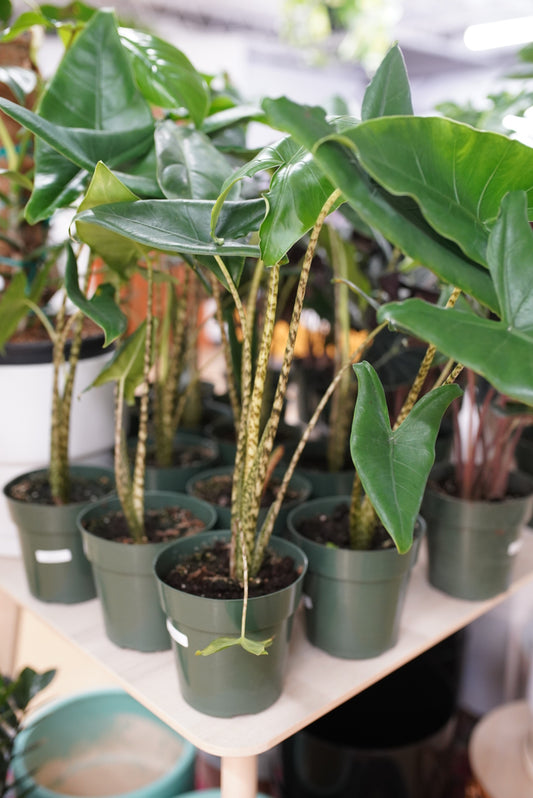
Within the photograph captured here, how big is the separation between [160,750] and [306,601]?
63 cm

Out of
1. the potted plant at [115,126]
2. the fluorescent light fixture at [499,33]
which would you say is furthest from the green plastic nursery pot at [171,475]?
the fluorescent light fixture at [499,33]

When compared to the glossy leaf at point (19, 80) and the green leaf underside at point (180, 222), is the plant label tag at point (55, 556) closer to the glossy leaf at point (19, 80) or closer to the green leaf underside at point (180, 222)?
the green leaf underside at point (180, 222)

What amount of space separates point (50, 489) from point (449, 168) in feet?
2.46

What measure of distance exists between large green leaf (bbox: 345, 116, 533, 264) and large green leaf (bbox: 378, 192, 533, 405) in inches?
1.0

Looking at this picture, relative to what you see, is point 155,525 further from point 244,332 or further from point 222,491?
point 244,332

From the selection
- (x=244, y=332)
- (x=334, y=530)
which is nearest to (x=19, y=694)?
(x=334, y=530)

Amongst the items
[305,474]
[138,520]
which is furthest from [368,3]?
[138,520]

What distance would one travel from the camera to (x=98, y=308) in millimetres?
689

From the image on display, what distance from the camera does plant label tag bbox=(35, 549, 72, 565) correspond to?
0.91m

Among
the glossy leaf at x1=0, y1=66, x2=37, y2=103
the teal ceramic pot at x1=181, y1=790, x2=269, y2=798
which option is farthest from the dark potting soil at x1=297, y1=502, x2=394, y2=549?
the glossy leaf at x1=0, y1=66, x2=37, y2=103

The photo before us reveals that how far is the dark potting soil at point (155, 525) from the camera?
87 centimetres

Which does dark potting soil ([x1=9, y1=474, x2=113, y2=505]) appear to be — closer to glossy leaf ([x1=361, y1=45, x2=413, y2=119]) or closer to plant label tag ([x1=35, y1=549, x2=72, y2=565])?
plant label tag ([x1=35, y1=549, x2=72, y2=565])

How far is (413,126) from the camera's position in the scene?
18.0 inches

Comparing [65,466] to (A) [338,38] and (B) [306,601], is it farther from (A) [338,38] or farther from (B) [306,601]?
(A) [338,38]
